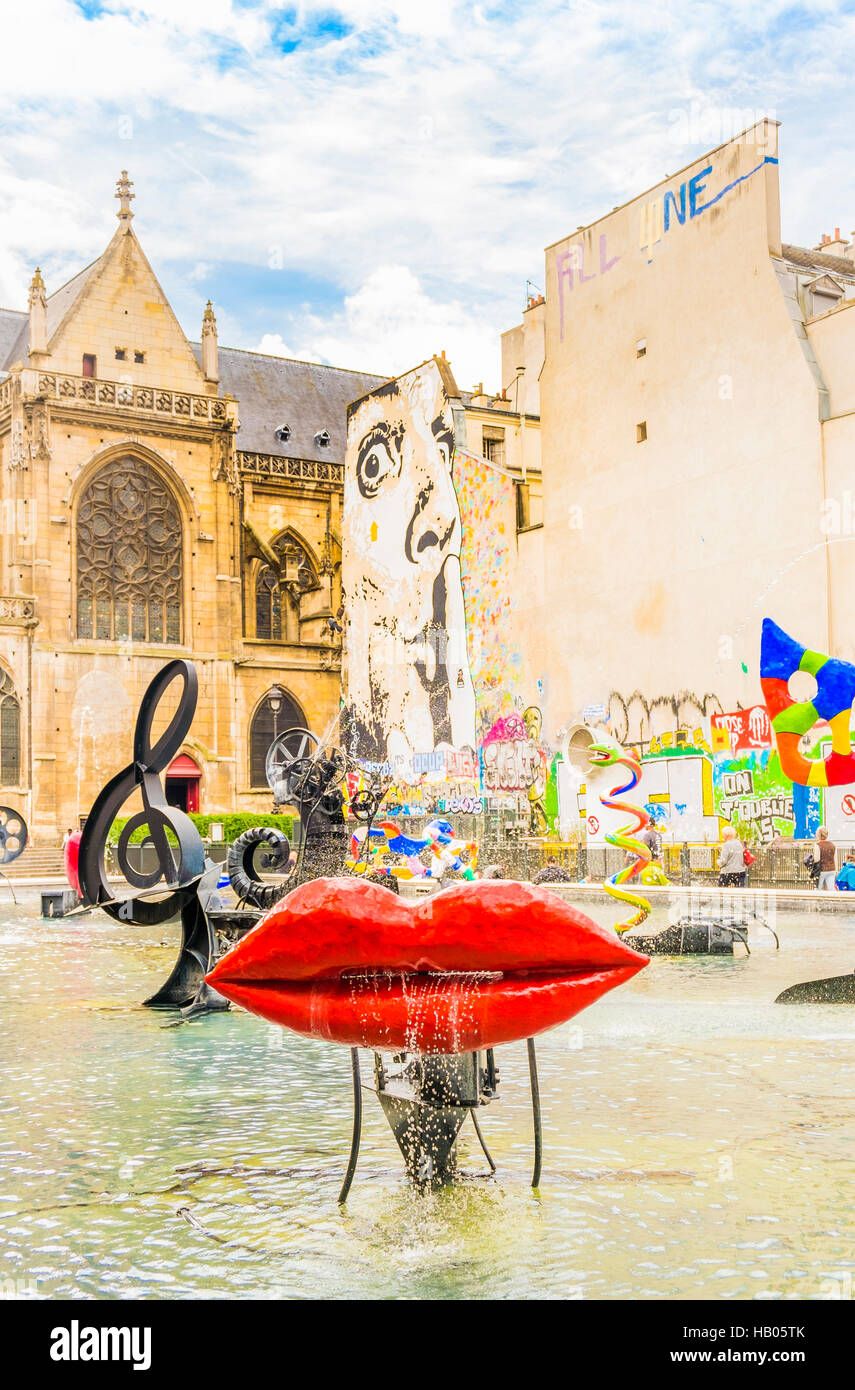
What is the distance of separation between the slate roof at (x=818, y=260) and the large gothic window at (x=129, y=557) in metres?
24.3

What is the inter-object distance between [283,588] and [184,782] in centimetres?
908

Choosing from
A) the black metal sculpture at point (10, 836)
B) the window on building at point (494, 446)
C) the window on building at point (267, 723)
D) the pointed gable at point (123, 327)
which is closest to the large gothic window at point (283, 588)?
the window on building at point (267, 723)

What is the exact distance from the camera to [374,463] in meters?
45.3

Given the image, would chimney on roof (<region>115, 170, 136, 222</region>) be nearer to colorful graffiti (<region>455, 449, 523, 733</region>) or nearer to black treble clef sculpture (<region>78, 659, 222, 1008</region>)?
colorful graffiti (<region>455, 449, 523, 733</region>)

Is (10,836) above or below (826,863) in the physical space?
above

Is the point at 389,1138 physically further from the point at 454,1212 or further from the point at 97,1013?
the point at 97,1013

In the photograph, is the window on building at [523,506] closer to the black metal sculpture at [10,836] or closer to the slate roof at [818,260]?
the slate roof at [818,260]

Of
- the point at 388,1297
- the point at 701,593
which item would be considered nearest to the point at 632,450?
the point at 701,593

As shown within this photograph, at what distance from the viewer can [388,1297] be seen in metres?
4.64

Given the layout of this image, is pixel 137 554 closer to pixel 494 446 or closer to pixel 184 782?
pixel 184 782

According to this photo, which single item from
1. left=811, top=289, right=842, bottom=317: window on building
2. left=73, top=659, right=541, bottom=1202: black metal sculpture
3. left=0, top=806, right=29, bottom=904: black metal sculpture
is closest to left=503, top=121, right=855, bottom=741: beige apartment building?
left=811, top=289, right=842, bottom=317: window on building

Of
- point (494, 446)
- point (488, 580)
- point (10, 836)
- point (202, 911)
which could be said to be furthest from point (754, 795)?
point (10, 836)

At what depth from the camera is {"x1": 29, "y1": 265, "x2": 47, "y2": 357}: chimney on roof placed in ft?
153

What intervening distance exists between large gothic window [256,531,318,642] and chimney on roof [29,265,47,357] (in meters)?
11.6
